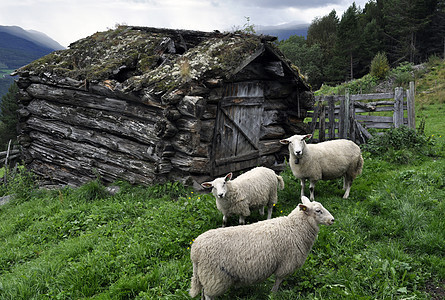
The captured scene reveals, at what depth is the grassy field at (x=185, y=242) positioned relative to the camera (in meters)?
3.99

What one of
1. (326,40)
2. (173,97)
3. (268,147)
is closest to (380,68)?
(326,40)

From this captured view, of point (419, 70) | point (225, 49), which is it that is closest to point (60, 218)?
point (225, 49)

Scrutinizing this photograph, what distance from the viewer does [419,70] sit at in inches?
1148

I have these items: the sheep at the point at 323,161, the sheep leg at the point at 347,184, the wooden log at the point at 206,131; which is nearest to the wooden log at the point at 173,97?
the wooden log at the point at 206,131

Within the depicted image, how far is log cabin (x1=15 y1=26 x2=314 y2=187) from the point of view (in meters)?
7.41

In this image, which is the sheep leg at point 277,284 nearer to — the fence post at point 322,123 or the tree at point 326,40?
the fence post at point 322,123

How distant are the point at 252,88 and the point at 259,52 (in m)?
1.21

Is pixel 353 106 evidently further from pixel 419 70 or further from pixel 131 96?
pixel 419 70

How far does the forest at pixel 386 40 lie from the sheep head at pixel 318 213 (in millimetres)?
41849

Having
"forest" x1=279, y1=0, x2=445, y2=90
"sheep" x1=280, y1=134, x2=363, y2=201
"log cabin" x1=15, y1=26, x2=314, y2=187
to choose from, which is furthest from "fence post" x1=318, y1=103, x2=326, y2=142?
"forest" x1=279, y1=0, x2=445, y2=90

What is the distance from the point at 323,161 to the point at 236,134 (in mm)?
2965

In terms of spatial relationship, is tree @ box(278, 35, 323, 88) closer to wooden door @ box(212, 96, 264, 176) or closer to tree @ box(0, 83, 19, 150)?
tree @ box(0, 83, 19, 150)

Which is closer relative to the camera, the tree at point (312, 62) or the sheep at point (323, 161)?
the sheep at point (323, 161)

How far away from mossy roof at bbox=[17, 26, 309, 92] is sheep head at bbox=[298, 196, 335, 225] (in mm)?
4364
